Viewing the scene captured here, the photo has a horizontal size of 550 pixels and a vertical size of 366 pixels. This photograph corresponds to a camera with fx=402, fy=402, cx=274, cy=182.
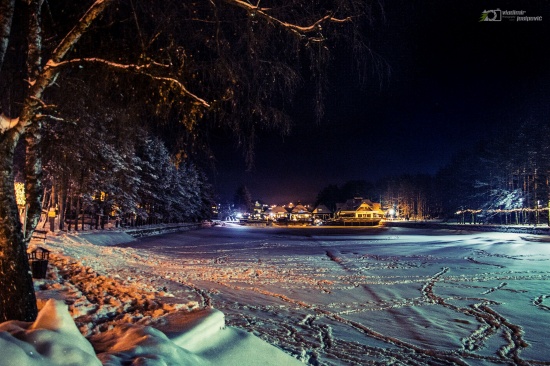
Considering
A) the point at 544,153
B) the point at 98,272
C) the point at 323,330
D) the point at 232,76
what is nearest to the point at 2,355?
the point at 232,76

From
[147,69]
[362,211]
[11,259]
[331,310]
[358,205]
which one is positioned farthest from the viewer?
[358,205]

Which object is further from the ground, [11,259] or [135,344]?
[11,259]

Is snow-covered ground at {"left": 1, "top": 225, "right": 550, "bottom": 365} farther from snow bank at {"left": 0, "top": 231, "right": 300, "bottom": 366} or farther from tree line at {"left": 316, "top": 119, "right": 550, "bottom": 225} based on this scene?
tree line at {"left": 316, "top": 119, "right": 550, "bottom": 225}

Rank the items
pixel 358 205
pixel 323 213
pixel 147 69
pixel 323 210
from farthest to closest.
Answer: pixel 323 210, pixel 323 213, pixel 358 205, pixel 147 69

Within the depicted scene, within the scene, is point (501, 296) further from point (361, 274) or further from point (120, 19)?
point (120, 19)

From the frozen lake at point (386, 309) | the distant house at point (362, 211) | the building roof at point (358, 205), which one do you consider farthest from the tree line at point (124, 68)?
the building roof at point (358, 205)

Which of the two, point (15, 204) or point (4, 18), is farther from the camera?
point (15, 204)

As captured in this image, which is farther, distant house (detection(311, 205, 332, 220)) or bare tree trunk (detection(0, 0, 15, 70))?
distant house (detection(311, 205, 332, 220))

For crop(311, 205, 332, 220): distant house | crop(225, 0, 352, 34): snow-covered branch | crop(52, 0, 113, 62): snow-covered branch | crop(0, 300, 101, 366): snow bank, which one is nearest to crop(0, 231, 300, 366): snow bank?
crop(0, 300, 101, 366): snow bank

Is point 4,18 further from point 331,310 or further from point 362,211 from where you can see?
point 362,211

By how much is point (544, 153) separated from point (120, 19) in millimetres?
63711

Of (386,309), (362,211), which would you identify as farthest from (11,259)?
(362,211)

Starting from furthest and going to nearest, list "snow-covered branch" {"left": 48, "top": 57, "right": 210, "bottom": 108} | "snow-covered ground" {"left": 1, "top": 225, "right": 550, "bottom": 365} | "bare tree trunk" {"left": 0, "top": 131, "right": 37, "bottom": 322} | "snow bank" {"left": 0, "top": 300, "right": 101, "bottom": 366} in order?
"snow-covered ground" {"left": 1, "top": 225, "right": 550, "bottom": 365}, "snow-covered branch" {"left": 48, "top": 57, "right": 210, "bottom": 108}, "bare tree trunk" {"left": 0, "top": 131, "right": 37, "bottom": 322}, "snow bank" {"left": 0, "top": 300, "right": 101, "bottom": 366}

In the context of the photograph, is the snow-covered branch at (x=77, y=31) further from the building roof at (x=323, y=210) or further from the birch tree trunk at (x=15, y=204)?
the building roof at (x=323, y=210)
